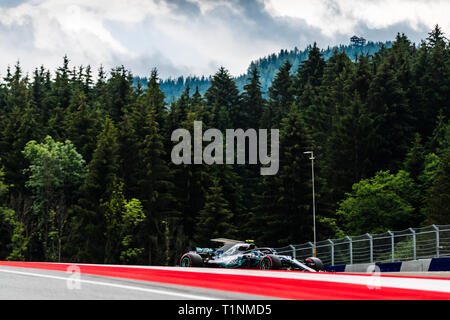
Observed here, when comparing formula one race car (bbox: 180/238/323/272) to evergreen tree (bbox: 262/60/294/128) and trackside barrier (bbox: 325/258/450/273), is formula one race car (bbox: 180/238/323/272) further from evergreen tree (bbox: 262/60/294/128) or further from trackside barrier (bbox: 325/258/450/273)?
evergreen tree (bbox: 262/60/294/128)

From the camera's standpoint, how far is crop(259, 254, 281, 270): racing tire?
18.4 metres

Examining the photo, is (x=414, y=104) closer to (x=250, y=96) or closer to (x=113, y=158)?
(x=250, y=96)

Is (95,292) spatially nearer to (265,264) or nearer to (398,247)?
(265,264)

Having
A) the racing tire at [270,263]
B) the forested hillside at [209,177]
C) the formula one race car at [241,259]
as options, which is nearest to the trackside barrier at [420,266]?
the formula one race car at [241,259]

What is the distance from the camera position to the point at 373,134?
84062 millimetres

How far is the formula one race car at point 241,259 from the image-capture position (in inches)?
751

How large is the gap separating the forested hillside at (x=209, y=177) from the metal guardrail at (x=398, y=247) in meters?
29.0

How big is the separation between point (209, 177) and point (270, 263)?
198ft

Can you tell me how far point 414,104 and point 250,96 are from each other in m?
36.3

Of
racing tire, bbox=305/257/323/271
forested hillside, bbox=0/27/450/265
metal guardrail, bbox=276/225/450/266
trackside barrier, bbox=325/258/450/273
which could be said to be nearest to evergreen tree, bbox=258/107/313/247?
forested hillside, bbox=0/27/450/265

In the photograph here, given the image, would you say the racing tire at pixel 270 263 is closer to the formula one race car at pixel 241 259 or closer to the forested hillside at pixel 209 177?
the formula one race car at pixel 241 259

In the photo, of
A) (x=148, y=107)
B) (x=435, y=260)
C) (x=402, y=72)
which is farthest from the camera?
(x=402, y=72)

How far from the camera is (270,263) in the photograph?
18672 mm
